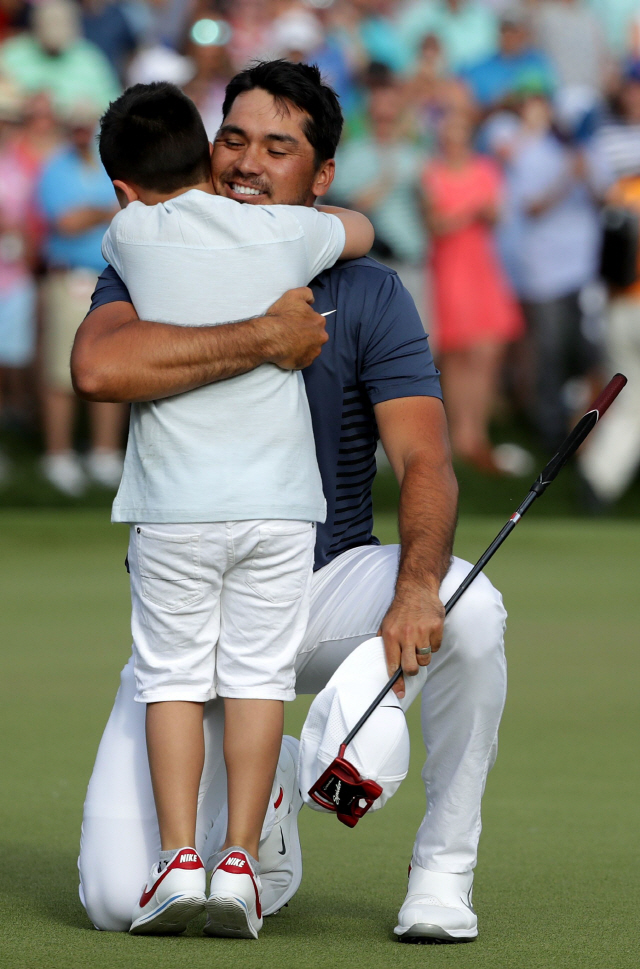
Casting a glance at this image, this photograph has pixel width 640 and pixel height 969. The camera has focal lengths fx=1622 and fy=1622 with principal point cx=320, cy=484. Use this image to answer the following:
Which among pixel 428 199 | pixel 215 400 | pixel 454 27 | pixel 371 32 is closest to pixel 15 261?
pixel 428 199

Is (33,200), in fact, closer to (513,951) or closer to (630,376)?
(630,376)

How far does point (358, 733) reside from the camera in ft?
9.77

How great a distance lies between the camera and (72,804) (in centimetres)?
426

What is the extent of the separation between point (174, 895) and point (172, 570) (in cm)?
60

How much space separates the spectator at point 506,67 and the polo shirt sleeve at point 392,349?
7892mm

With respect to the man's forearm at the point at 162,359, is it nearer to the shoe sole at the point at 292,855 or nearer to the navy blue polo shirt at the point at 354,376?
the navy blue polo shirt at the point at 354,376

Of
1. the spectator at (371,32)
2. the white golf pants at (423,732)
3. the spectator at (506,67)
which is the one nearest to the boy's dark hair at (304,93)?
the white golf pants at (423,732)

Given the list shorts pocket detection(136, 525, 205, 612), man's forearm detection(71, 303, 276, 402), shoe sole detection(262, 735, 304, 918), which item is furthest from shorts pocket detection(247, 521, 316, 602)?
shoe sole detection(262, 735, 304, 918)

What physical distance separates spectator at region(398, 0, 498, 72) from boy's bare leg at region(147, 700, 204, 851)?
9329 mm

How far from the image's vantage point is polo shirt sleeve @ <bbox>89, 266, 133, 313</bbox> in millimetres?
3348

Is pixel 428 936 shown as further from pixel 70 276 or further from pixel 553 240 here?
pixel 553 240

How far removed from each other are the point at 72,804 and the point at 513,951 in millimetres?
1635

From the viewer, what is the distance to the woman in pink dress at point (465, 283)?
32.6 feet

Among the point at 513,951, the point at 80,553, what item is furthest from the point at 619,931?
the point at 80,553
